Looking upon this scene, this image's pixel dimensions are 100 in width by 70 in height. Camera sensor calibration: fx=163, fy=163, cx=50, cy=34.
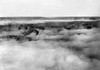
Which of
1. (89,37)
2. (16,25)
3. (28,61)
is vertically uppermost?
(16,25)

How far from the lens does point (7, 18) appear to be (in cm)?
196

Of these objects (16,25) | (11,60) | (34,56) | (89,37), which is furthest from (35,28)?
(89,37)

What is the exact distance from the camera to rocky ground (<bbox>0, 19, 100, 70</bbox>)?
1811 mm

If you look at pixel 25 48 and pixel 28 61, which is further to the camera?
pixel 25 48

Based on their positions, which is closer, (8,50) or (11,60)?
(11,60)

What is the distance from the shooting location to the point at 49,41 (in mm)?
1974

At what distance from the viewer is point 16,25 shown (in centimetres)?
195

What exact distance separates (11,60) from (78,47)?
30.7 inches

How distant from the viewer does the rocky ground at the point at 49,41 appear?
5.94 ft

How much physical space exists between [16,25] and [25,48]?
297 mm

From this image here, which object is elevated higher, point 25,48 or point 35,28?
point 35,28

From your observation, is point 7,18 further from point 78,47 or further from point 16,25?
point 78,47

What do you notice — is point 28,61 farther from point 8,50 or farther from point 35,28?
point 35,28

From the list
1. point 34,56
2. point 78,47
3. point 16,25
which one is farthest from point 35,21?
point 78,47
